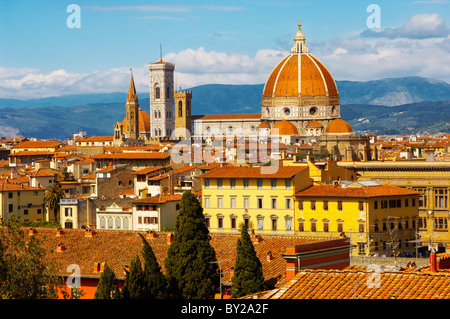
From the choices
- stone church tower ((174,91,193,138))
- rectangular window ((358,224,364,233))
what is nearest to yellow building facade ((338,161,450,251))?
rectangular window ((358,224,364,233))

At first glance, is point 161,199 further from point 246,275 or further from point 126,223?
point 246,275

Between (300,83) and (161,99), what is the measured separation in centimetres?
3317

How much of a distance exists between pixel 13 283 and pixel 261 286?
6.93 metres

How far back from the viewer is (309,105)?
563 feet

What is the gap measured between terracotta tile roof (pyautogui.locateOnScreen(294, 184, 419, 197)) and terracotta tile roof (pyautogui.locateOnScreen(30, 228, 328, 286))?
53.1 feet

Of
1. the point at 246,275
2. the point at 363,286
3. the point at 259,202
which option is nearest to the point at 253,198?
the point at 259,202

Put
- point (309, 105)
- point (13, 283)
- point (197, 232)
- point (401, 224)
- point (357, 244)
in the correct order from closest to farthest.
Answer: point (13, 283), point (197, 232), point (357, 244), point (401, 224), point (309, 105)

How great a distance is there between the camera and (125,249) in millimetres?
34375

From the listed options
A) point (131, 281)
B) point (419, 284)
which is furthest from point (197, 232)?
point (419, 284)

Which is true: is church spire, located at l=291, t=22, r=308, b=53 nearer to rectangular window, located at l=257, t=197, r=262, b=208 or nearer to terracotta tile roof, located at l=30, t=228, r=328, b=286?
rectangular window, located at l=257, t=197, r=262, b=208

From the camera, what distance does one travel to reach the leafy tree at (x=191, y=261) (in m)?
26.6

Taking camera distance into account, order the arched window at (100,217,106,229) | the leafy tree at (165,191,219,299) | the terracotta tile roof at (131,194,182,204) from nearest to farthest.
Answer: the leafy tree at (165,191,219,299), the terracotta tile roof at (131,194,182,204), the arched window at (100,217,106,229)

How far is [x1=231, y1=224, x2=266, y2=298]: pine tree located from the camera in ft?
85.8

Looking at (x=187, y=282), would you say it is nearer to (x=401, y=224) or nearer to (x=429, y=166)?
(x=401, y=224)
